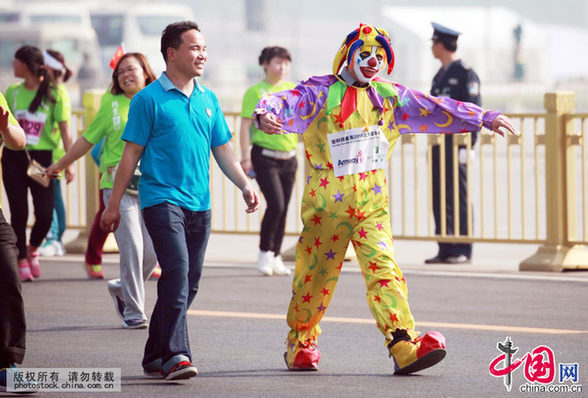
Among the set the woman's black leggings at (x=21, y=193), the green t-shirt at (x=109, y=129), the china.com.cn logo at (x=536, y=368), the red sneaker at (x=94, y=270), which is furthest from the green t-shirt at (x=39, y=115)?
the china.com.cn logo at (x=536, y=368)

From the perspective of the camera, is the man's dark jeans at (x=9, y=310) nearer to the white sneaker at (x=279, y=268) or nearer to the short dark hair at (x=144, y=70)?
the short dark hair at (x=144, y=70)

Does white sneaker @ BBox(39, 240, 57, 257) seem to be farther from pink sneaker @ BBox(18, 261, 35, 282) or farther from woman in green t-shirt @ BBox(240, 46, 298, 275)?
woman in green t-shirt @ BBox(240, 46, 298, 275)

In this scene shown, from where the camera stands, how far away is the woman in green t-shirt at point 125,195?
A: 734cm

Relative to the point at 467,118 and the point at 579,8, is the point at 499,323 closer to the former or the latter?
the point at 467,118

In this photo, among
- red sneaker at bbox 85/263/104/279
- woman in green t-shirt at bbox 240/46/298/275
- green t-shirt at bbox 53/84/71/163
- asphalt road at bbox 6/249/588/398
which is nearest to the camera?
asphalt road at bbox 6/249/588/398

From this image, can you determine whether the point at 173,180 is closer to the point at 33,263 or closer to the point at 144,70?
the point at 144,70

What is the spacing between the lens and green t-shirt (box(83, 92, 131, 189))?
301 inches

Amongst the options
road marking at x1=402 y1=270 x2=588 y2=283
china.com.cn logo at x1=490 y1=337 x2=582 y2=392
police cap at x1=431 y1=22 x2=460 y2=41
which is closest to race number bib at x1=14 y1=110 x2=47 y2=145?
road marking at x1=402 y1=270 x2=588 y2=283

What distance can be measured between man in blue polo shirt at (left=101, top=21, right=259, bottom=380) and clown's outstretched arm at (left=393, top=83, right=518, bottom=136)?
88 cm

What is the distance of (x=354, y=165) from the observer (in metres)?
5.89

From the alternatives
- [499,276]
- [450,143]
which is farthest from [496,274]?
[450,143]

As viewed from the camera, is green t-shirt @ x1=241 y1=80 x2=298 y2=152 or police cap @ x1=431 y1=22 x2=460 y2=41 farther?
police cap @ x1=431 y1=22 x2=460 y2=41

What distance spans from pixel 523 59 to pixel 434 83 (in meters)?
42.0

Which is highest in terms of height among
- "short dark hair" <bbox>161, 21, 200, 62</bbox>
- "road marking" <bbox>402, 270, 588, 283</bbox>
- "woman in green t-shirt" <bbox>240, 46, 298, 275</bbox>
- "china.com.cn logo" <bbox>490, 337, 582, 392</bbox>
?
"short dark hair" <bbox>161, 21, 200, 62</bbox>
